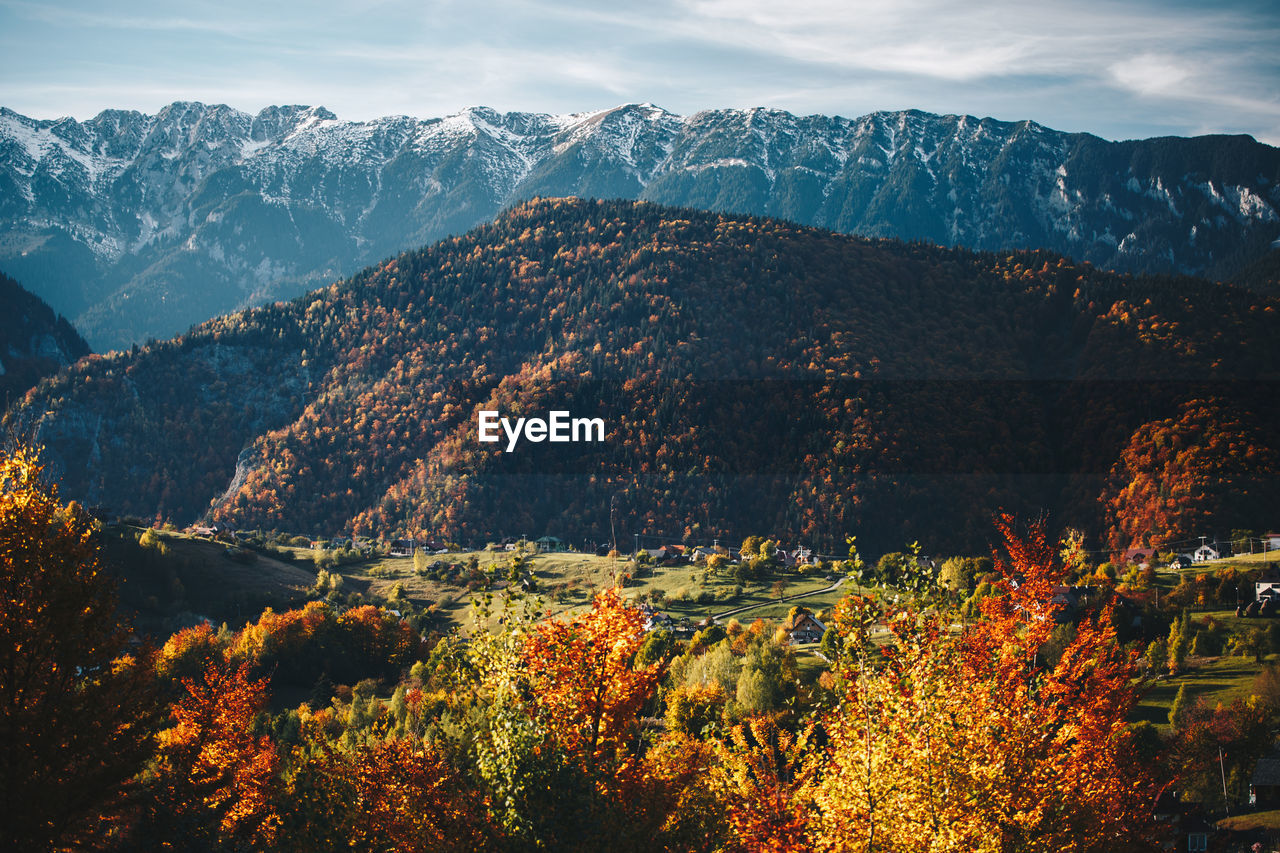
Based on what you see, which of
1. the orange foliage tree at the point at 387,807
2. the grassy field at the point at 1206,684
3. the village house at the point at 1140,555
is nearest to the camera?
the orange foliage tree at the point at 387,807

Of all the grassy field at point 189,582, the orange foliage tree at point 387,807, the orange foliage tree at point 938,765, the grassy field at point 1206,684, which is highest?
the orange foliage tree at point 938,765

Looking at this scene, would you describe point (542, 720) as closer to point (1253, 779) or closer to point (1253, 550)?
point (1253, 779)

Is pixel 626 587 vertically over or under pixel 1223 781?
under

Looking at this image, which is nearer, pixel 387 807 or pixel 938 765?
pixel 938 765

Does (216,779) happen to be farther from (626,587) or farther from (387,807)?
(626,587)

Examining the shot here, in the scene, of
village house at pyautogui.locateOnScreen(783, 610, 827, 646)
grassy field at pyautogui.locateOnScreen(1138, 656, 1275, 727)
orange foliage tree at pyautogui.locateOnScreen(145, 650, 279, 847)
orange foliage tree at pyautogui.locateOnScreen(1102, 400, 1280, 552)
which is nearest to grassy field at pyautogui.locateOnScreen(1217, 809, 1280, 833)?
grassy field at pyautogui.locateOnScreen(1138, 656, 1275, 727)

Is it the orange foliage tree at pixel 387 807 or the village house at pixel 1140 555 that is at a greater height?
the orange foliage tree at pixel 387 807

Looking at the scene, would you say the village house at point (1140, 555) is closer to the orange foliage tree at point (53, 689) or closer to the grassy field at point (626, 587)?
the grassy field at point (626, 587)

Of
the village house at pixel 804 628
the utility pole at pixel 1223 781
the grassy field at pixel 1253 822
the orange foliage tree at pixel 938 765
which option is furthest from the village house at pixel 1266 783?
the orange foliage tree at pixel 938 765

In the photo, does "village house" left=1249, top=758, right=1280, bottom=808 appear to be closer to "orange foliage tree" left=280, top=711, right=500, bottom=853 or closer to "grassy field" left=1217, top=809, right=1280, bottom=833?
"grassy field" left=1217, top=809, right=1280, bottom=833

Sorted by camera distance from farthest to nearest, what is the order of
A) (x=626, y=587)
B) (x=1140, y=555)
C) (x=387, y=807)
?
(x=1140, y=555) → (x=626, y=587) → (x=387, y=807)

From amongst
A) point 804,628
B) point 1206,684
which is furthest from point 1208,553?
point 804,628

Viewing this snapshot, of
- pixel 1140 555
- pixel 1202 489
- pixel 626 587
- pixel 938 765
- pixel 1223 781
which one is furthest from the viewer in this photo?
pixel 1202 489
